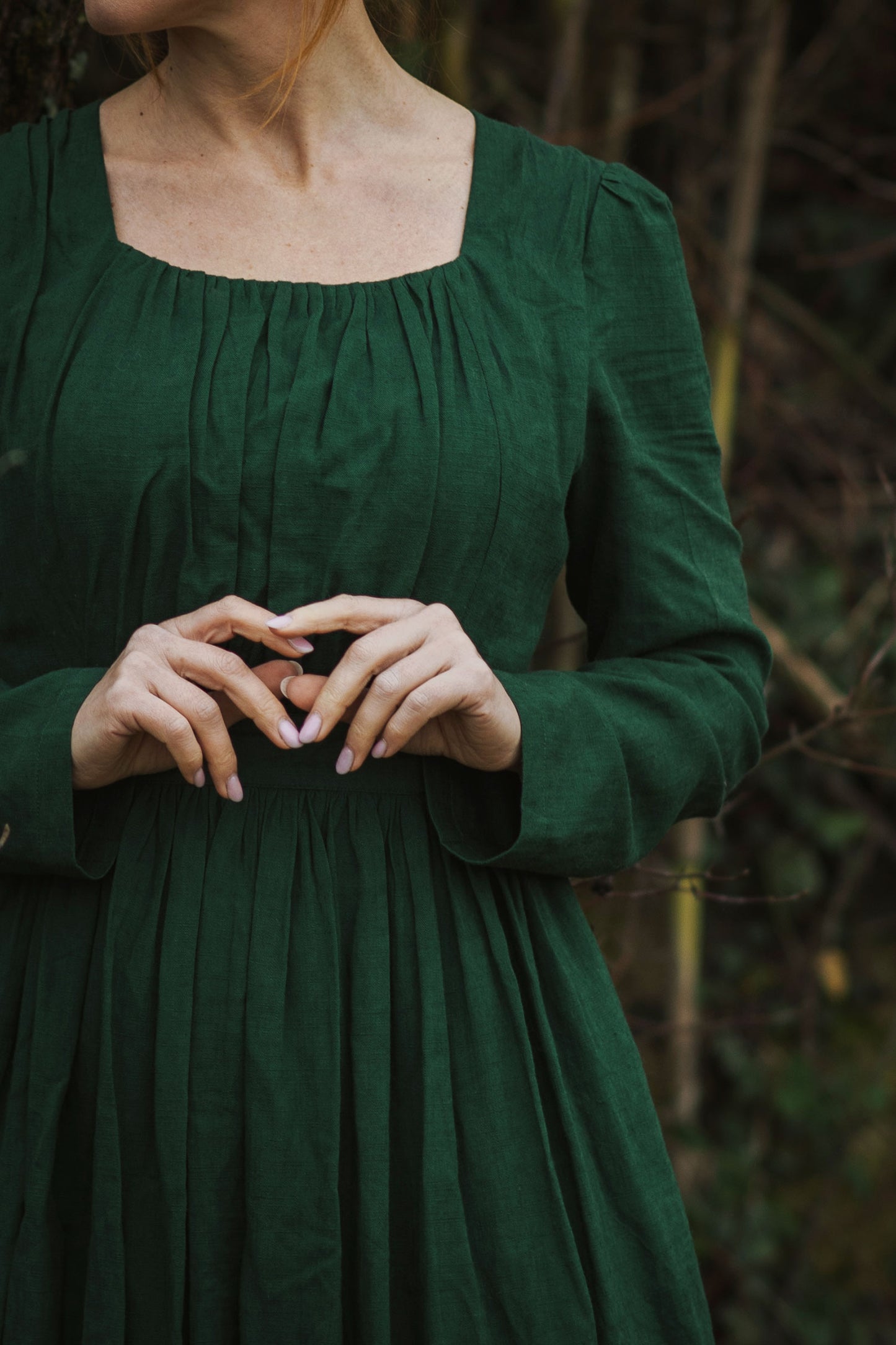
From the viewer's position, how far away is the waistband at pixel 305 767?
940 mm

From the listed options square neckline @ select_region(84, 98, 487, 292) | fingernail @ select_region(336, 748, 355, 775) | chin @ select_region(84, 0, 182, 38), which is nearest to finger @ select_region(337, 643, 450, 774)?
fingernail @ select_region(336, 748, 355, 775)

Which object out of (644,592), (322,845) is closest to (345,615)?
(322,845)

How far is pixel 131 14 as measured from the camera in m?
0.90

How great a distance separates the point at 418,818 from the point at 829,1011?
6.67 feet

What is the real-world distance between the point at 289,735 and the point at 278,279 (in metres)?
0.38

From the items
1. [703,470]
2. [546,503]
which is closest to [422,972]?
[546,503]

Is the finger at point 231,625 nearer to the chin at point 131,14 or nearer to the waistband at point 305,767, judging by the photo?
the waistband at point 305,767

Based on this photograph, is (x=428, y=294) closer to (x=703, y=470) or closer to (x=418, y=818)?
(x=703, y=470)

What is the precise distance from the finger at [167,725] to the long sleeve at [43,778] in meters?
0.07

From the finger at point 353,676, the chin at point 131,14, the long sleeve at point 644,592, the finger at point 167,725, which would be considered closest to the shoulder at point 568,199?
the long sleeve at point 644,592

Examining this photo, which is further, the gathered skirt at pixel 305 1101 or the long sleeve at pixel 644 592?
the long sleeve at pixel 644 592

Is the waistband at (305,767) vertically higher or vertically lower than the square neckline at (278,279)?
lower

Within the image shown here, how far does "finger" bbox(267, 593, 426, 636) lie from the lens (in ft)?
2.78

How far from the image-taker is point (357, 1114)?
88 centimetres
